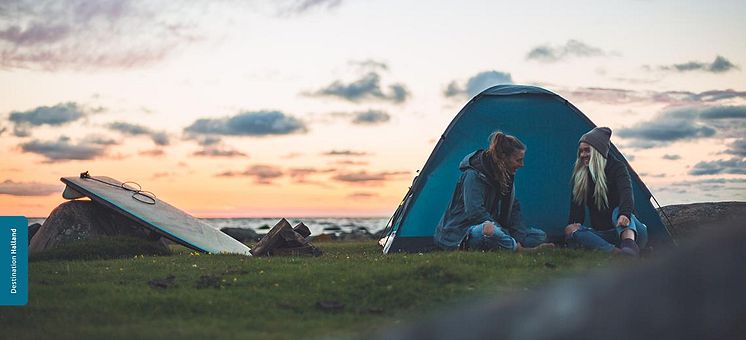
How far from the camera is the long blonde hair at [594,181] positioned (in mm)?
16297

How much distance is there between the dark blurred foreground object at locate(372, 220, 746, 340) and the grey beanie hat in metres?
14.5

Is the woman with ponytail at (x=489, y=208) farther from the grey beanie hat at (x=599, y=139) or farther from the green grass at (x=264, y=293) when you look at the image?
the grey beanie hat at (x=599, y=139)

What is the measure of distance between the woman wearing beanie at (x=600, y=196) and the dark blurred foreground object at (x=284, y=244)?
5.76 meters

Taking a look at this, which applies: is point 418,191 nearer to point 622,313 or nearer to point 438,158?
point 438,158

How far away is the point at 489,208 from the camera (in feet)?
54.2

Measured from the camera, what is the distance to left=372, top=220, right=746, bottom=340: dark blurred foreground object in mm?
2131

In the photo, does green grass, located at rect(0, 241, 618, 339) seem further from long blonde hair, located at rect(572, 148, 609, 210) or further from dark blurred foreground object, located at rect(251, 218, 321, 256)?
dark blurred foreground object, located at rect(251, 218, 321, 256)

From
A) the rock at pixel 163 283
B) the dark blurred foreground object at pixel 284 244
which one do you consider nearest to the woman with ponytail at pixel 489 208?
the dark blurred foreground object at pixel 284 244

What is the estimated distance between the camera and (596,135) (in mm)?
16344

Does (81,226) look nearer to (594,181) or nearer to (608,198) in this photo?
(594,181)

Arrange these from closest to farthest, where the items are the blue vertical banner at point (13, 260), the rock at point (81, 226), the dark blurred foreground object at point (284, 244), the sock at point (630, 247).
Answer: the blue vertical banner at point (13, 260) < the sock at point (630, 247) < the dark blurred foreground object at point (284, 244) < the rock at point (81, 226)

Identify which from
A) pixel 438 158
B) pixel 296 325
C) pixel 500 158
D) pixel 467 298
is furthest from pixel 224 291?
pixel 438 158

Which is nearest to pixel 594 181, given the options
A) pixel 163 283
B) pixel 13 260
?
pixel 163 283

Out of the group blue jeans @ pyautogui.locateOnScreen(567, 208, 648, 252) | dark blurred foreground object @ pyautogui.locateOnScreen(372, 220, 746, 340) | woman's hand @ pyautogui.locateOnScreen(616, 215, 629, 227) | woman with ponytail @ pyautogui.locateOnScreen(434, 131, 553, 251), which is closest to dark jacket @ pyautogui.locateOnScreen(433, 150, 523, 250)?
woman with ponytail @ pyautogui.locateOnScreen(434, 131, 553, 251)
